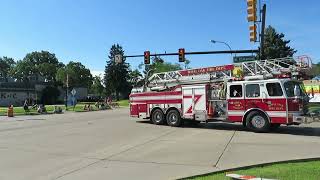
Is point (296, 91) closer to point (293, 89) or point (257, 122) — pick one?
point (293, 89)

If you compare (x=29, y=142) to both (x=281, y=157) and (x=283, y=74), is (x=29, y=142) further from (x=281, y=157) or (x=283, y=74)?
(x=283, y=74)

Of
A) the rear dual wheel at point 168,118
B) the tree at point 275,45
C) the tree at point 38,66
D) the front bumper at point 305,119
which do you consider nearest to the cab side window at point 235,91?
the front bumper at point 305,119

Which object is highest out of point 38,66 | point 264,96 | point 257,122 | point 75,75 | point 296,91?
point 38,66

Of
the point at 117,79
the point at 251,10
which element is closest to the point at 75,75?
the point at 117,79

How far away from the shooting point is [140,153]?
12.9m

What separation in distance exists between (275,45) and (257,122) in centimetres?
5708

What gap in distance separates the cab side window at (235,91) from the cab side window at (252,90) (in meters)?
0.40

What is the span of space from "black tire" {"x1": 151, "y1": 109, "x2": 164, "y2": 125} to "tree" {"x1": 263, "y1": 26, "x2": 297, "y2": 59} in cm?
4904

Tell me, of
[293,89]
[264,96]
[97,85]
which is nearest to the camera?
[293,89]

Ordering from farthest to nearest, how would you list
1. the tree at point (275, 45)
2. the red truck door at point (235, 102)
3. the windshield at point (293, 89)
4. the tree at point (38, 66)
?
the tree at point (38, 66) → the tree at point (275, 45) → the red truck door at point (235, 102) → the windshield at point (293, 89)

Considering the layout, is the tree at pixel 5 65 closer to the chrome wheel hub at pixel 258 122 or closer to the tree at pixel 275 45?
the tree at pixel 275 45

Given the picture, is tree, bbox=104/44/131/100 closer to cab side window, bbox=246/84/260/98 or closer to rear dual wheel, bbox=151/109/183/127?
rear dual wheel, bbox=151/109/183/127

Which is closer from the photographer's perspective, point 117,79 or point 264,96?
point 264,96

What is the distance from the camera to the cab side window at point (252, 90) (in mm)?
19078
